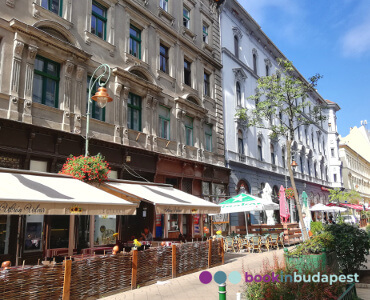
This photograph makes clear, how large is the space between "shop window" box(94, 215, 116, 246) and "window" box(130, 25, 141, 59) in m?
8.51

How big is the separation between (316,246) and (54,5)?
13109 millimetres

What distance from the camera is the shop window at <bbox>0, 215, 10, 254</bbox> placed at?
10.5 metres

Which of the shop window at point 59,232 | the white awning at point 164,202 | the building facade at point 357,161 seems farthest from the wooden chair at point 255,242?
the building facade at point 357,161

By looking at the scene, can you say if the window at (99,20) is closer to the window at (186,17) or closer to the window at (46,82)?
the window at (46,82)

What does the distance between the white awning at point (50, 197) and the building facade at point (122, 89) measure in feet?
8.82

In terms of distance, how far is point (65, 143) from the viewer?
1273 cm

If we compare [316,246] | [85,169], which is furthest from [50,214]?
[316,246]

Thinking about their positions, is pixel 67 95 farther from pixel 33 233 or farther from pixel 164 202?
pixel 164 202

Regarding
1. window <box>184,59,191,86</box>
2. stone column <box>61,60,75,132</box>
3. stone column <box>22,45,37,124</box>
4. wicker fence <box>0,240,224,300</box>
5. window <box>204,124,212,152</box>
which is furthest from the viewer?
window <box>204,124,212,152</box>

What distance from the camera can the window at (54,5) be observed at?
43.6 feet

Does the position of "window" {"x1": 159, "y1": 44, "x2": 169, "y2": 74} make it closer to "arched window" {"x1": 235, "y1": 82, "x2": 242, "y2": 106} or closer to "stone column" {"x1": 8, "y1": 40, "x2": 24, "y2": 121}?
"stone column" {"x1": 8, "y1": 40, "x2": 24, "y2": 121}

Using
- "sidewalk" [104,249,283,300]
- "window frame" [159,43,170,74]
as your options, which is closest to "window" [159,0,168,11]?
"window frame" [159,43,170,74]

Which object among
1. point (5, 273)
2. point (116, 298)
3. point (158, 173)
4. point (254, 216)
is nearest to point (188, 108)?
point (158, 173)

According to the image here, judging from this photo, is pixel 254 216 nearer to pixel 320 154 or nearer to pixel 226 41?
pixel 226 41
